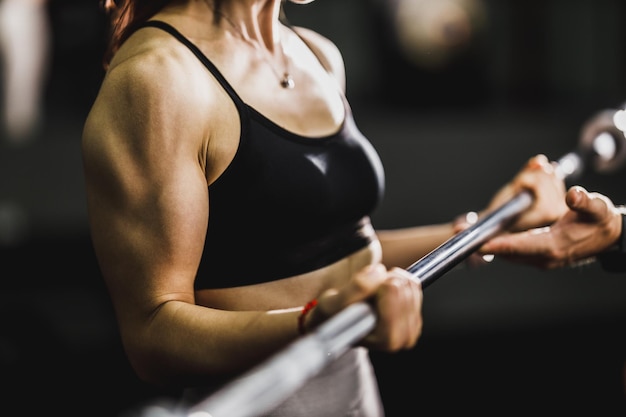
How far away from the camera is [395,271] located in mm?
740

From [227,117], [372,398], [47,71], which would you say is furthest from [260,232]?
[47,71]

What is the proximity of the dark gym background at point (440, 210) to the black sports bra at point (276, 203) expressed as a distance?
73.9 inches

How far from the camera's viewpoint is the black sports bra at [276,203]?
2.93ft

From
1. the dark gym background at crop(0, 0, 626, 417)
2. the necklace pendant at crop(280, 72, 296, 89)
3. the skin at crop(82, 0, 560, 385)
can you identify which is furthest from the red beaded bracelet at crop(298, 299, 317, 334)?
the dark gym background at crop(0, 0, 626, 417)

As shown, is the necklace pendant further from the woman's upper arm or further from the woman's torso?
the woman's upper arm

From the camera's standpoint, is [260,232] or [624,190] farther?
[624,190]

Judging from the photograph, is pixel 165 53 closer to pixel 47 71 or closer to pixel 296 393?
pixel 296 393

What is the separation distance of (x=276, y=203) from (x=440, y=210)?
2745mm

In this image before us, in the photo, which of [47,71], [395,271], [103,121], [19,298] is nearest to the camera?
[395,271]

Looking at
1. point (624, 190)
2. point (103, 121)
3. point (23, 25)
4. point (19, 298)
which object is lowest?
point (19, 298)

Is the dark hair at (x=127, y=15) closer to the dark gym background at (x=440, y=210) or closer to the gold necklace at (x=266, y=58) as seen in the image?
the gold necklace at (x=266, y=58)

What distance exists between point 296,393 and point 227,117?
38cm

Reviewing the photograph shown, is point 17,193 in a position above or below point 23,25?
below

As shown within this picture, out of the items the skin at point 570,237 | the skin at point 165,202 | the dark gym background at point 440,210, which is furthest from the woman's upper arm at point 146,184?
the dark gym background at point 440,210
